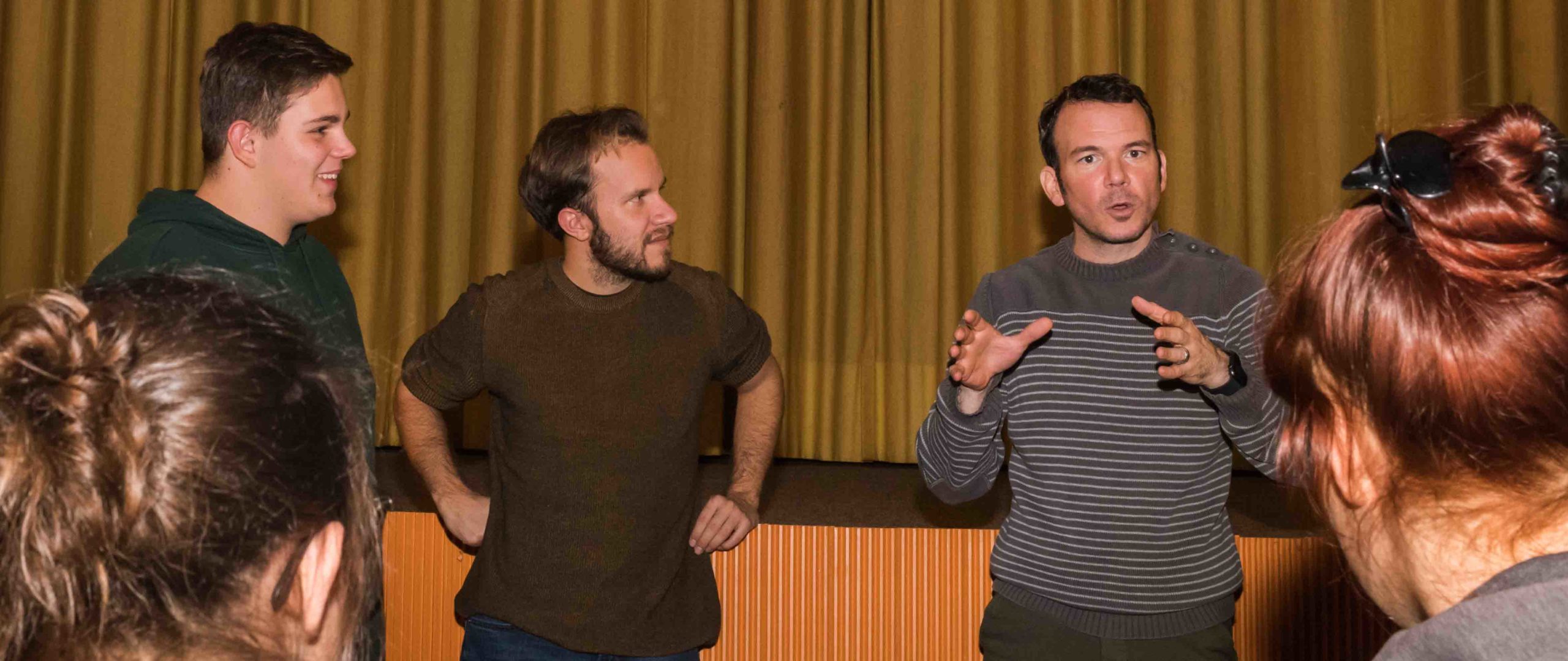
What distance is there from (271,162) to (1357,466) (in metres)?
1.93

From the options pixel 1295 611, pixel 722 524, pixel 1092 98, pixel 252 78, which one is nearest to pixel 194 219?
pixel 252 78

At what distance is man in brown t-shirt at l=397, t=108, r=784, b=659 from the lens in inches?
82.7

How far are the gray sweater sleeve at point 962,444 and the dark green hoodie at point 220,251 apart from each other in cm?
92

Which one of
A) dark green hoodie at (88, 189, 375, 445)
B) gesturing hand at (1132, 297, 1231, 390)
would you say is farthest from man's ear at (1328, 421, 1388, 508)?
dark green hoodie at (88, 189, 375, 445)

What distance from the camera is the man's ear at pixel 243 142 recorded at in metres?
2.15

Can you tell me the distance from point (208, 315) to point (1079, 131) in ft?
5.38

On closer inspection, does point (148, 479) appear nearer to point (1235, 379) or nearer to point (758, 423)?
point (1235, 379)

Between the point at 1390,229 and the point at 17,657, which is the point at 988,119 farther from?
the point at 17,657

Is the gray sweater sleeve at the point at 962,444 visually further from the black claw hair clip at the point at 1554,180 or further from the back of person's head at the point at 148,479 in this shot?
the back of person's head at the point at 148,479

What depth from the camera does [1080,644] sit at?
185cm

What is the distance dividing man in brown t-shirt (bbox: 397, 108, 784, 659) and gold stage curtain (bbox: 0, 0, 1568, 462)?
193 cm

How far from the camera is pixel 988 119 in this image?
4309mm

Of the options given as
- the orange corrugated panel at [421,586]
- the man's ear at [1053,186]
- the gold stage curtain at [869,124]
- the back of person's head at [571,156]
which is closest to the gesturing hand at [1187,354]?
the man's ear at [1053,186]

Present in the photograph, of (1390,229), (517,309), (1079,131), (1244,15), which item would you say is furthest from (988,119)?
(1390,229)
